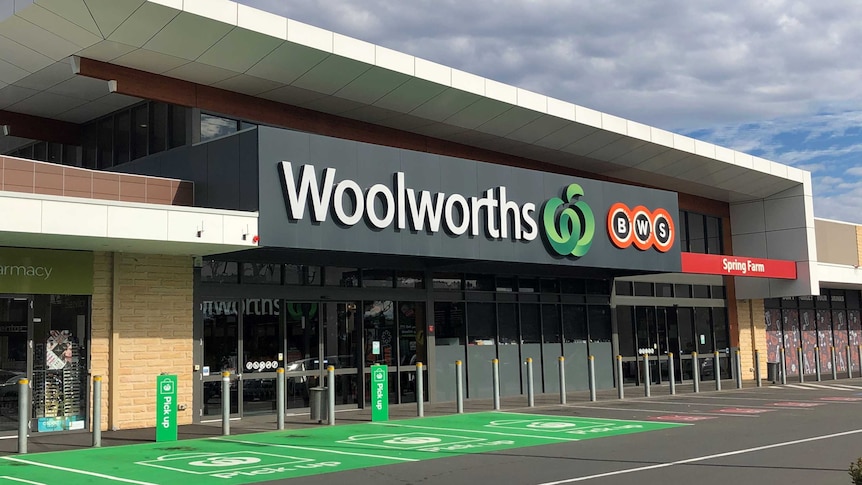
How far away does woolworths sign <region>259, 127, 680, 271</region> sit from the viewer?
17500mm

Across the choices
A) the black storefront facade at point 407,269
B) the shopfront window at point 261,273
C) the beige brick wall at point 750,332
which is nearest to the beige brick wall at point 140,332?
the black storefront facade at point 407,269

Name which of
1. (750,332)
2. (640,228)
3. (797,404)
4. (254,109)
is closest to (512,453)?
(254,109)

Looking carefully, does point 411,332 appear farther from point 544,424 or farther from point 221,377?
point 544,424

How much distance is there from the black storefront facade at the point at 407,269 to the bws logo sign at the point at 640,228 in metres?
0.05

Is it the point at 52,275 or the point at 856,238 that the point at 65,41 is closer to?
the point at 52,275

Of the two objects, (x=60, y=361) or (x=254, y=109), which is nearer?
(x=60, y=361)

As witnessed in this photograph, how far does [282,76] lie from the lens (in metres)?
19.6

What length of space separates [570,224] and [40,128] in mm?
13627

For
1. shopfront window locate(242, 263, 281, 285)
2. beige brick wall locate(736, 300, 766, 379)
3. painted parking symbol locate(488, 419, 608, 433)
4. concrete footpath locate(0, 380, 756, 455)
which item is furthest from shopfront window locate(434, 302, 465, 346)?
beige brick wall locate(736, 300, 766, 379)

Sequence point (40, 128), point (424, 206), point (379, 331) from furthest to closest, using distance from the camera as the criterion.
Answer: point (379, 331), point (40, 128), point (424, 206)

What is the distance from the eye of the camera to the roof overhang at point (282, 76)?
16.8 m

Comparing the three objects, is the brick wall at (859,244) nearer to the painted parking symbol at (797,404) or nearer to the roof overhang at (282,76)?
the roof overhang at (282,76)

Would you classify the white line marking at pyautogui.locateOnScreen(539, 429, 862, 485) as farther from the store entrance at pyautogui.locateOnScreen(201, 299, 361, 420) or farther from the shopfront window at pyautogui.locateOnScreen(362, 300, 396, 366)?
the shopfront window at pyautogui.locateOnScreen(362, 300, 396, 366)

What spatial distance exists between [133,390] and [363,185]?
6.27 meters
